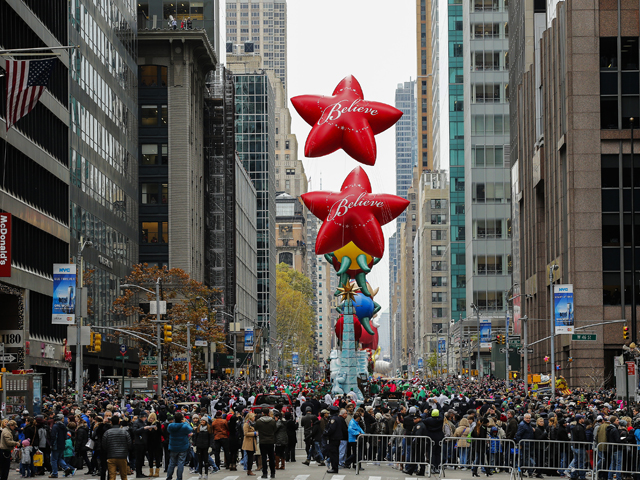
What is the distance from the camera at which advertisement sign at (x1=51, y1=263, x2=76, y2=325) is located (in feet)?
139

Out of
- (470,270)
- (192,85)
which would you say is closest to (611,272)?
(192,85)

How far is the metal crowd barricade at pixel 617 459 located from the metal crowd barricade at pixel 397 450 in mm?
3985

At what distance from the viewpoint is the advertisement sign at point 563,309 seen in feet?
168

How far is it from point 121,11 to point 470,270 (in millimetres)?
58871

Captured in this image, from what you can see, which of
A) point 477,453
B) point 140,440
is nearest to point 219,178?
point 140,440

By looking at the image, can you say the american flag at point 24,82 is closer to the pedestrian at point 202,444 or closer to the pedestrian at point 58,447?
the pedestrian at point 58,447

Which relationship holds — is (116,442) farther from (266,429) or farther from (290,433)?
(290,433)

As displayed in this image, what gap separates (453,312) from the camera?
462 feet

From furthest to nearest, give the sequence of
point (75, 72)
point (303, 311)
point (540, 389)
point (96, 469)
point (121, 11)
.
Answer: point (303, 311) < point (121, 11) < point (75, 72) < point (540, 389) < point (96, 469)

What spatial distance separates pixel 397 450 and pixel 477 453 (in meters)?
2.06

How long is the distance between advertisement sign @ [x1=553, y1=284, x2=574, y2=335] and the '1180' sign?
26815 millimetres

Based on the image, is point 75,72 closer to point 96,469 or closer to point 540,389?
point 540,389

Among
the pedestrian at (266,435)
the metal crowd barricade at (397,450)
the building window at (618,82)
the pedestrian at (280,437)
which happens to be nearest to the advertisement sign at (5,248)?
the pedestrian at (280,437)

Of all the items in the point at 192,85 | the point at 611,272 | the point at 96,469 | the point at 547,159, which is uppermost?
the point at 192,85
